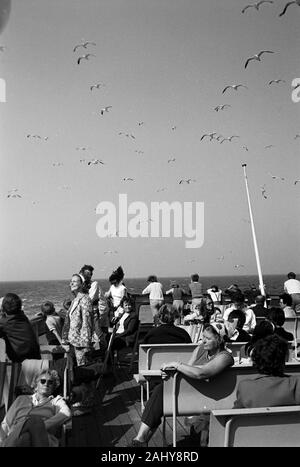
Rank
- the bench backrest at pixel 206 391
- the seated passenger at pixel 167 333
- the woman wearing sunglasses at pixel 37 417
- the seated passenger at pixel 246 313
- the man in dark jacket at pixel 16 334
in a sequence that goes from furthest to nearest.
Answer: the seated passenger at pixel 246 313
the seated passenger at pixel 167 333
the man in dark jacket at pixel 16 334
the bench backrest at pixel 206 391
the woman wearing sunglasses at pixel 37 417

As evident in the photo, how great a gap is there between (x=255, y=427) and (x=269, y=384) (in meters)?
0.64

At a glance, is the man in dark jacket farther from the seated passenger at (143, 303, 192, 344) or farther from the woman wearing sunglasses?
the seated passenger at (143, 303, 192, 344)

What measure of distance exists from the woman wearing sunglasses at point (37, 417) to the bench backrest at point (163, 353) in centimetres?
116

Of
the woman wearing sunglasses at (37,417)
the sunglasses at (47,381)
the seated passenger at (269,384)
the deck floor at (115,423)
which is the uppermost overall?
the seated passenger at (269,384)

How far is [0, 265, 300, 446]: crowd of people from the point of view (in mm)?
3070

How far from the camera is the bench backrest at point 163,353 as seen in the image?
176 inches

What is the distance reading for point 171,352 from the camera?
14.9 feet

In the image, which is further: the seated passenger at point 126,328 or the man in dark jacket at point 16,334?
the seated passenger at point 126,328

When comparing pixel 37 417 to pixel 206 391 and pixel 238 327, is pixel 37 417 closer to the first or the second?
pixel 206 391

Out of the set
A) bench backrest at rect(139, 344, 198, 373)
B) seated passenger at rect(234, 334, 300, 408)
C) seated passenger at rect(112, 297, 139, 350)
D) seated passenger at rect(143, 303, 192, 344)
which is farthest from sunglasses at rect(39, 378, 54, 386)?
seated passenger at rect(112, 297, 139, 350)

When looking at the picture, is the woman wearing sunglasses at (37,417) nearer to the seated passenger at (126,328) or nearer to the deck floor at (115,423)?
the deck floor at (115,423)

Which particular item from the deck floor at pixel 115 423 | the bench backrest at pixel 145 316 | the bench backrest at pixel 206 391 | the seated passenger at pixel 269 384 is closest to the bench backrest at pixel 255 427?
the seated passenger at pixel 269 384

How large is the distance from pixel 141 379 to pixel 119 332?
259cm
